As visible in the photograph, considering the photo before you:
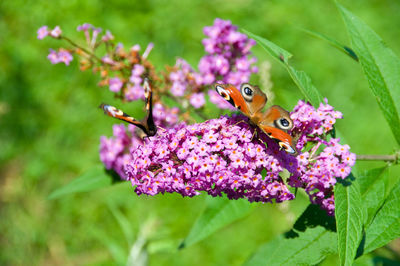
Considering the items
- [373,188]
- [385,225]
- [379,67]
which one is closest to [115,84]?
[379,67]

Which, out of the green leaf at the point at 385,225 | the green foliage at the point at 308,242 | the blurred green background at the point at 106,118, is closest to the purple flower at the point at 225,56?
the blurred green background at the point at 106,118

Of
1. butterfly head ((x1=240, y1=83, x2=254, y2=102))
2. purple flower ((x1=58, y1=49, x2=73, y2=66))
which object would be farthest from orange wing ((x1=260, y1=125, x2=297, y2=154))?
purple flower ((x1=58, y1=49, x2=73, y2=66))

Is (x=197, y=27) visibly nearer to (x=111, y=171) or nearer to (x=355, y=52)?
(x=111, y=171)

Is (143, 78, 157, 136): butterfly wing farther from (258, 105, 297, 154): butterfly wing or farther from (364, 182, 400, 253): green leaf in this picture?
(364, 182, 400, 253): green leaf

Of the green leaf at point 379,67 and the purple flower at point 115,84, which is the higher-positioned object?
the green leaf at point 379,67

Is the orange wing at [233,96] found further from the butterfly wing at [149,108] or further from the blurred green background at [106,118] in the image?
the blurred green background at [106,118]

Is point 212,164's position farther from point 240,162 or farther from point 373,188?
point 373,188

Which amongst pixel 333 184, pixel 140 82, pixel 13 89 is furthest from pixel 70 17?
pixel 333 184
